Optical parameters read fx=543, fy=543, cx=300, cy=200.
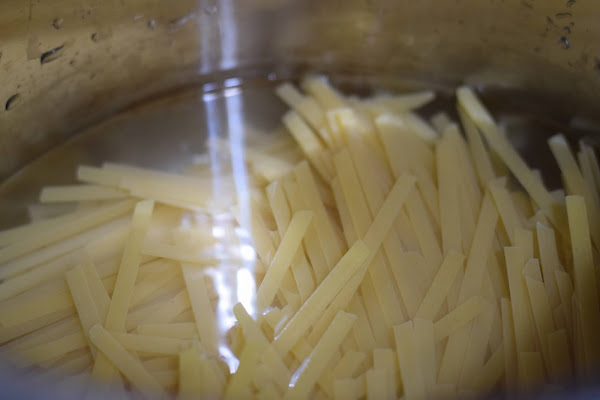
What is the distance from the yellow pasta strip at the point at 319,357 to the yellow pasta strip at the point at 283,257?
126 millimetres

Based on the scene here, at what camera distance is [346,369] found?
0.83 metres

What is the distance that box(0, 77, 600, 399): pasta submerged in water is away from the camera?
822 millimetres

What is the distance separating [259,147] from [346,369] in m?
0.57

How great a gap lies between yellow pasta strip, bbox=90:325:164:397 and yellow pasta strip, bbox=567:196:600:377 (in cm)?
62

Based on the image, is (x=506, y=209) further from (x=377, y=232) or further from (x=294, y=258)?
(x=294, y=258)

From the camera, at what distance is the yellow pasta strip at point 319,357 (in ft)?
2.65

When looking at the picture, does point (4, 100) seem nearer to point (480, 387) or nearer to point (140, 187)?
point (140, 187)

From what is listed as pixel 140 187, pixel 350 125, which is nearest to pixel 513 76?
pixel 350 125

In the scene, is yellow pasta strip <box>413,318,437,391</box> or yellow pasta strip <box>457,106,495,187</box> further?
yellow pasta strip <box>457,106,495,187</box>

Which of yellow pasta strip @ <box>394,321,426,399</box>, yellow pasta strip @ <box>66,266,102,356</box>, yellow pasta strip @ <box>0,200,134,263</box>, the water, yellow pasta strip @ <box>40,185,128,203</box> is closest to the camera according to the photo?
yellow pasta strip @ <box>394,321,426,399</box>

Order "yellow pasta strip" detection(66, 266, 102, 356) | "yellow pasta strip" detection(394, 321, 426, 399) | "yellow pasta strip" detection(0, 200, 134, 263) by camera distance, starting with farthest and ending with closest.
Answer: "yellow pasta strip" detection(0, 200, 134, 263) < "yellow pasta strip" detection(66, 266, 102, 356) < "yellow pasta strip" detection(394, 321, 426, 399)

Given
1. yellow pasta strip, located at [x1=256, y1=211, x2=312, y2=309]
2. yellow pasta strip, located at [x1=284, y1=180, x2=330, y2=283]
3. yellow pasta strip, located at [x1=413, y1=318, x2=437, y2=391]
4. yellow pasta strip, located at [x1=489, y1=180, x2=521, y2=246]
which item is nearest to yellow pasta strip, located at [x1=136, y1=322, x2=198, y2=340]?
yellow pasta strip, located at [x1=256, y1=211, x2=312, y2=309]

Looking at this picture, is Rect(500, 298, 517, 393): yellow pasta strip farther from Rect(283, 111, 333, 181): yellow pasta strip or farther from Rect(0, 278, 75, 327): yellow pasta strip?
Rect(0, 278, 75, 327): yellow pasta strip

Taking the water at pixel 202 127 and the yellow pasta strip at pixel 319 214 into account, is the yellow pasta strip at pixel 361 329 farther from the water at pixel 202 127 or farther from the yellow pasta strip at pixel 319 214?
the water at pixel 202 127
